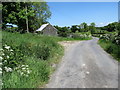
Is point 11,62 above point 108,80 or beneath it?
above

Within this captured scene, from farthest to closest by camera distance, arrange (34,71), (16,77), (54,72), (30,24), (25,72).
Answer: (30,24), (54,72), (34,71), (25,72), (16,77)

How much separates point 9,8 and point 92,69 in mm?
21024

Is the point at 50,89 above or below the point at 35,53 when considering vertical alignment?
below

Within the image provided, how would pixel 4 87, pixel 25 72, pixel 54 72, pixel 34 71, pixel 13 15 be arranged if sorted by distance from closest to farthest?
pixel 4 87
pixel 25 72
pixel 34 71
pixel 54 72
pixel 13 15

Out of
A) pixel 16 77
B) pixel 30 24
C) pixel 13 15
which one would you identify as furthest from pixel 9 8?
pixel 16 77

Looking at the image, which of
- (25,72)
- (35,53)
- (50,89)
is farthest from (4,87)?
(35,53)

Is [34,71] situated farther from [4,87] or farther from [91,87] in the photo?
[91,87]

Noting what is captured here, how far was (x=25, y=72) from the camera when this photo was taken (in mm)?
7562

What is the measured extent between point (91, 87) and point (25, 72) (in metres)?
3.05

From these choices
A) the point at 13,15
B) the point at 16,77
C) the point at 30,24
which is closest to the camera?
the point at 16,77

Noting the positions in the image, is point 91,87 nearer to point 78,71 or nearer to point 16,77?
point 78,71

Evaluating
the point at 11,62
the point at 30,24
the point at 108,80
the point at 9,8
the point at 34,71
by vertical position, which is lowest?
the point at 108,80

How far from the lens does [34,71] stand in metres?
8.20

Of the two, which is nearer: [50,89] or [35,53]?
[50,89]
